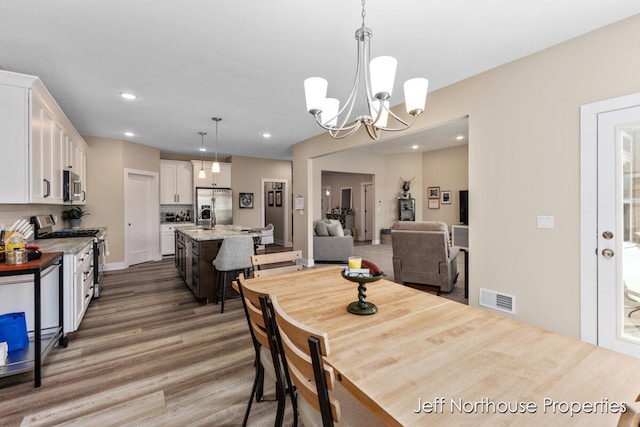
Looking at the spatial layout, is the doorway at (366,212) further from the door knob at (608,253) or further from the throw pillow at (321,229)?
the door knob at (608,253)

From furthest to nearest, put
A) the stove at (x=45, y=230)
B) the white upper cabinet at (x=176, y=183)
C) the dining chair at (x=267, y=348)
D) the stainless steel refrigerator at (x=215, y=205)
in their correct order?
the stainless steel refrigerator at (x=215, y=205) → the white upper cabinet at (x=176, y=183) → the stove at (x=45, y=230) → the dining chair at (x=267, y=348)

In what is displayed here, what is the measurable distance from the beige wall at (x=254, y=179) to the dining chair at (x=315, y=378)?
7.00 m

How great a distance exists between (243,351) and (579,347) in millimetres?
2345

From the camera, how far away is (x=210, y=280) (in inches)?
148

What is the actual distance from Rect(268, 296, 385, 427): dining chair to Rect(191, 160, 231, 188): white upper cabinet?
22.6 ft

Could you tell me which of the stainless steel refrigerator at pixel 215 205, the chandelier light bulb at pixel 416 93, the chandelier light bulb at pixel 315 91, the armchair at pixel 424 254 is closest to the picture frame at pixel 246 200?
the stainless steel refrigerator at pixel 215 205

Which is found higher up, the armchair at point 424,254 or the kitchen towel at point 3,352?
the armchair at point 424,254

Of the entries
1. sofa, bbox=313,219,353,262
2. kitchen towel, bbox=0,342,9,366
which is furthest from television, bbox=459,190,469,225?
kitchen towel, bbox=0,342,9,366

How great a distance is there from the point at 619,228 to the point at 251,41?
327cm

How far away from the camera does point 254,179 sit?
26.7ft

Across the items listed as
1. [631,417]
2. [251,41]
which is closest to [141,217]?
[251,41]

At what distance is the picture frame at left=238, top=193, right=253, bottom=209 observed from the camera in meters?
7.91

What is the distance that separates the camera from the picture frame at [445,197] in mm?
8398

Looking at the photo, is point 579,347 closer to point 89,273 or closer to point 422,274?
point 422,274
